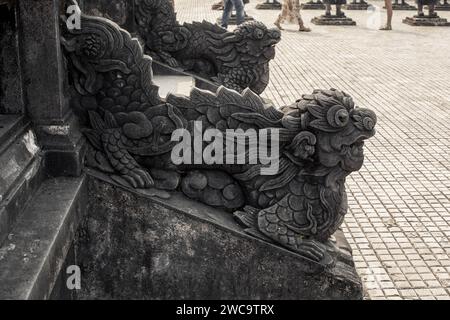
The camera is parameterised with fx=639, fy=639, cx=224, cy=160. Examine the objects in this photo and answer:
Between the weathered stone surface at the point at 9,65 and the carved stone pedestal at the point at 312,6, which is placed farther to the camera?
the carved stone pedestal at the point at 312,6

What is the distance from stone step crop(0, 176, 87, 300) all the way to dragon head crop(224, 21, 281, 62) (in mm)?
3107

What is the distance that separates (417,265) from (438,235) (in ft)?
1.92

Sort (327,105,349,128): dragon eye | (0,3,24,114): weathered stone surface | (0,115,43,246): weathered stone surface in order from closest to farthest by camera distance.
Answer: (0,115,43,246): weathered stone surface → (0,3,24,114): weathered stone surface → (327,105,349,128): dragon eye

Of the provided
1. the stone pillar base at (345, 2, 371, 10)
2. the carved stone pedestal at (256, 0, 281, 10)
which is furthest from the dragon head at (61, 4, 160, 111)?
the stone pillar base at (345, 2, 371, 10)

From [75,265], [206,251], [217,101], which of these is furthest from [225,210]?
[75,265]

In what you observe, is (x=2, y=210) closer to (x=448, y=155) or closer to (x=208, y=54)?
(x=208, y=54)

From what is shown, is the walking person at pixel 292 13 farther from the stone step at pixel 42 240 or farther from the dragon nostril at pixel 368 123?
the stone step at pixel 42 240

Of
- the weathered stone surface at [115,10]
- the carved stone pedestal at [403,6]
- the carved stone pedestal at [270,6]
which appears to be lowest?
the carved stone pedestal at [403,6]

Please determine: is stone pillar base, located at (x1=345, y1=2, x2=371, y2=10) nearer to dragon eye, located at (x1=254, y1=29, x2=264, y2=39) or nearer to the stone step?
dragon eye, located at (x1=254, y1=29, x2=264, y2=39)

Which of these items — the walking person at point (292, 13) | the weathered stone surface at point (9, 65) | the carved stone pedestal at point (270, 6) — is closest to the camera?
the weathered stone surface at point (9, 65)

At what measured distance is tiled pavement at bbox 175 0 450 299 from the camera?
451 centimetres

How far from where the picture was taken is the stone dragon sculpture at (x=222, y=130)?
3600 mm

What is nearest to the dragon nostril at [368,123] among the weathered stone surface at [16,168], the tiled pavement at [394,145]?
the tiled pavement at [394,145]

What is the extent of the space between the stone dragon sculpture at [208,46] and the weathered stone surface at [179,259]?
278cm
